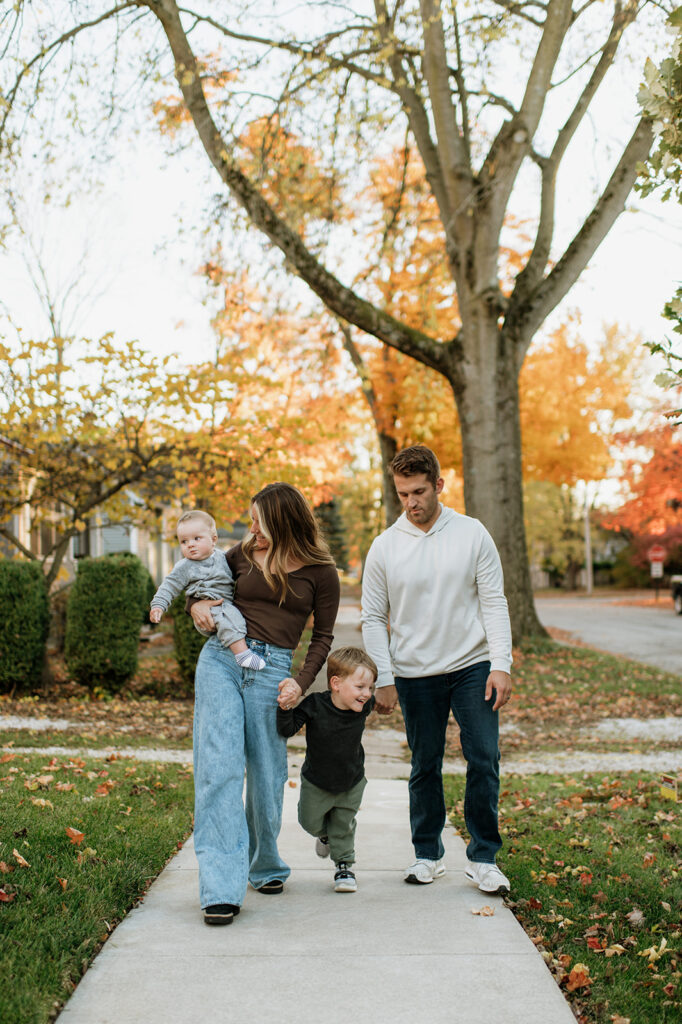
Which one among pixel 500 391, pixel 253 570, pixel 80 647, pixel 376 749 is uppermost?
pixel 500 391

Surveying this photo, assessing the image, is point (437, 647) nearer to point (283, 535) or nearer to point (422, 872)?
point (283, 535)

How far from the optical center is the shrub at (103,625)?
40.0 feet

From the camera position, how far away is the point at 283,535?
4.46m

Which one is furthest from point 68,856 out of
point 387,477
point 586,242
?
point 387,477

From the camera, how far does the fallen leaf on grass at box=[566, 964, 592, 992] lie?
3570mm

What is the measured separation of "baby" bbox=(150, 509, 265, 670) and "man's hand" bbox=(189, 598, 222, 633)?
0.02m

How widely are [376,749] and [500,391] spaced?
6.99m

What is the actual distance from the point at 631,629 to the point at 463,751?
74.6ft

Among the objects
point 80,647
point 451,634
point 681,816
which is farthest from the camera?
point 80,647

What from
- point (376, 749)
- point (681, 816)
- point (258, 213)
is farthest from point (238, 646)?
point (258, 213)

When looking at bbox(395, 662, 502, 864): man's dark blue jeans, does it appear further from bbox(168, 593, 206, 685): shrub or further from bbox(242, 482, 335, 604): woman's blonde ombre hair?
bbox(168, 593, 206, 685): shrub

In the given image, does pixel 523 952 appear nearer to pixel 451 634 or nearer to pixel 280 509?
pixel 451 634

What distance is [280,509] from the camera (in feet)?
14.6

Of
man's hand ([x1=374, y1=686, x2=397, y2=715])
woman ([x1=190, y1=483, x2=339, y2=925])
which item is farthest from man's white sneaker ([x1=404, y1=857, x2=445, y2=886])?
man's hand ([x1=374, y1=686, x2=397, y2=715])
